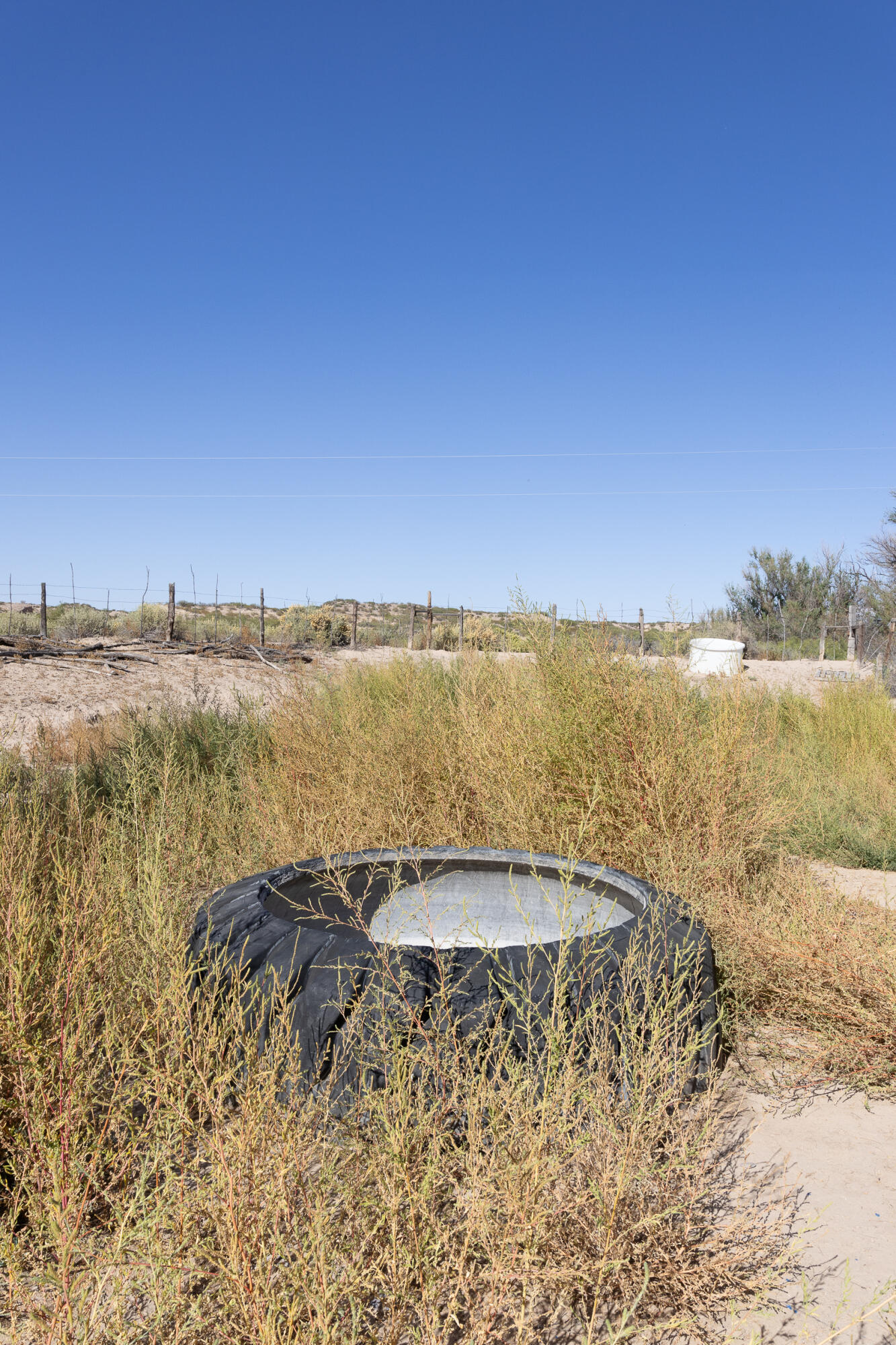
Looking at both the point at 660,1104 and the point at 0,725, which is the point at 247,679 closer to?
the point at 0,725

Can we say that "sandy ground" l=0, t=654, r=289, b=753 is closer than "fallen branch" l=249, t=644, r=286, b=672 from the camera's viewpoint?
Yes

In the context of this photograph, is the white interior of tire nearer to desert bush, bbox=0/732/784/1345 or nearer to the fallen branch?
desert bush, bbox=0/732/784/1345

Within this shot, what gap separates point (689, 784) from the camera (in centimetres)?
429

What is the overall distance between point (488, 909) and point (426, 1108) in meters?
1.54

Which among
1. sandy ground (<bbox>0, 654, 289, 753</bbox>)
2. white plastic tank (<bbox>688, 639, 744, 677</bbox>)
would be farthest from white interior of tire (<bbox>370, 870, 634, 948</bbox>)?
white plastic tank (<bbox>688, 639, 744, 677</bbox>)

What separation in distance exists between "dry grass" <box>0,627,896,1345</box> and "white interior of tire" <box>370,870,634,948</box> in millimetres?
444

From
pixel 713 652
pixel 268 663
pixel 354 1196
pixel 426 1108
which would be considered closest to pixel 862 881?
pixel 426 1108

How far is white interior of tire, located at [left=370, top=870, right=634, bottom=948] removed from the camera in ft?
11.6

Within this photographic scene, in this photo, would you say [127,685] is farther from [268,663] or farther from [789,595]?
[789,595]

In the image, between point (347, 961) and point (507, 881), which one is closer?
point (347, 961)

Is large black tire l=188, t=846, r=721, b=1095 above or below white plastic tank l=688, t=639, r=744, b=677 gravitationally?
below

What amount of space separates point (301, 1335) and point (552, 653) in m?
3.97

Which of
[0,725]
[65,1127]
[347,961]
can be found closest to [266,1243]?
[65,1127]

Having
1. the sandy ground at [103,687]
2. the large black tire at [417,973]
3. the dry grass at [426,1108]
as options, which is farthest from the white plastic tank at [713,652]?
A: the large black tire at [417,973]
